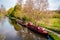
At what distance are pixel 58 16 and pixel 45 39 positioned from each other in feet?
158

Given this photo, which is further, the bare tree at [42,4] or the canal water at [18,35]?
the bare tree at [42,4]

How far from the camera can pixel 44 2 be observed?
39062 millimetres

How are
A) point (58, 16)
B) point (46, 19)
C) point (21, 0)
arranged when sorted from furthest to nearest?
1. point (21, 0)
2. point (58, 16)
3. point (46, 19)

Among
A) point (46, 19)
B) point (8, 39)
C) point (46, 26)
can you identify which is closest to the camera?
point (8, 39)

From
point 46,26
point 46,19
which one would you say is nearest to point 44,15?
point 46,19

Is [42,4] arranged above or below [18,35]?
above

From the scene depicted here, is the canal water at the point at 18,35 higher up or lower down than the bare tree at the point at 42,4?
lower down

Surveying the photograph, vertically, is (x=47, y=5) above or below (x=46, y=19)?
above

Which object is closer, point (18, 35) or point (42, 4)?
point (18, 35)

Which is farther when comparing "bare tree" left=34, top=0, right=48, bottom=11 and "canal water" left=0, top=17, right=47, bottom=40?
Answer: "bare tree" left=34, top=0, right=48, bottom=11

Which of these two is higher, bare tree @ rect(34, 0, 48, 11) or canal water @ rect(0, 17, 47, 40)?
bare tree @ rect(34, 0, 48, 11)

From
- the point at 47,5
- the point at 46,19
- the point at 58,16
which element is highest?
the point at 47,5

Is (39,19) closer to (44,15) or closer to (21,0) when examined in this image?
(44,15)

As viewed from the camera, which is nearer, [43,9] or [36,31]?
[36,31]
